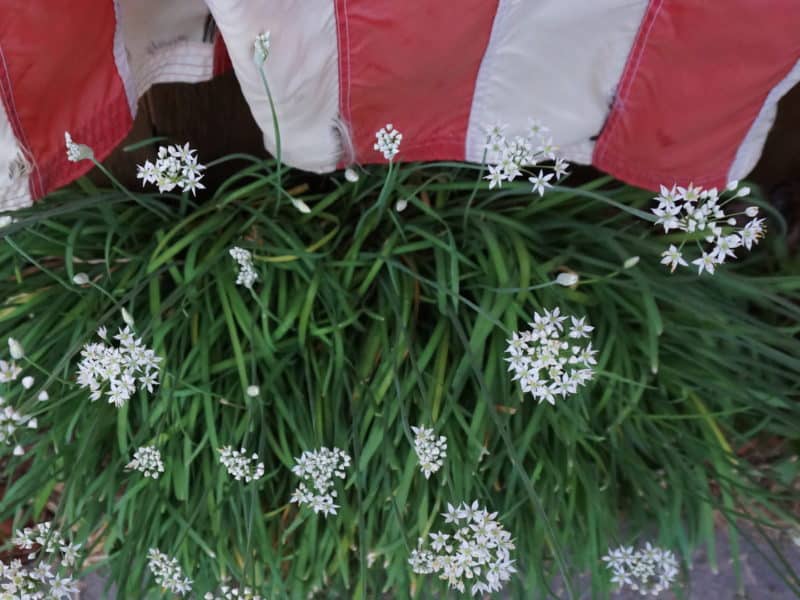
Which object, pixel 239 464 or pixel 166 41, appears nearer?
pixel 239 464

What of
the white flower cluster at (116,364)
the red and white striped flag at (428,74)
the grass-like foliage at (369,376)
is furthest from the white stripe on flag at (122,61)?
the white flower cluster at (116,364)

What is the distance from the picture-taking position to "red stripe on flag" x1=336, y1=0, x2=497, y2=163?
778 millimetres

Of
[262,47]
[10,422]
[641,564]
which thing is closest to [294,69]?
[262,47]

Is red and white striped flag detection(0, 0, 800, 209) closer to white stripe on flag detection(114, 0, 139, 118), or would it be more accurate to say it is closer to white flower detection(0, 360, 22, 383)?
white stripe on flag detection(114, 0, 139, 118)

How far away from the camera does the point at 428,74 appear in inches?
33.5

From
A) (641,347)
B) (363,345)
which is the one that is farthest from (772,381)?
(363,345)

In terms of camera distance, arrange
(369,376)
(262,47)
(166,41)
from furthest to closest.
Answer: (369,376) < (166,41) < (262,47)

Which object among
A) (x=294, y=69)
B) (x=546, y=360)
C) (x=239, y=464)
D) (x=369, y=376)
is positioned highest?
(x=294, y=69)

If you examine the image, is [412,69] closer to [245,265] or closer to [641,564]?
[245,265]

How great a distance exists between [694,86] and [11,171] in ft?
3.10

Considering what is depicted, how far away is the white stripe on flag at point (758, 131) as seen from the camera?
35.3 inches

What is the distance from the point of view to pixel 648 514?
1.16 m

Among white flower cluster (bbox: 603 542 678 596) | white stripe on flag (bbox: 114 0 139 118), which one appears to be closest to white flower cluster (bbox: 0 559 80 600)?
white stripe on flag (bbox: 114 0 139 118)

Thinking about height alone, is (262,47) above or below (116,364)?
above
